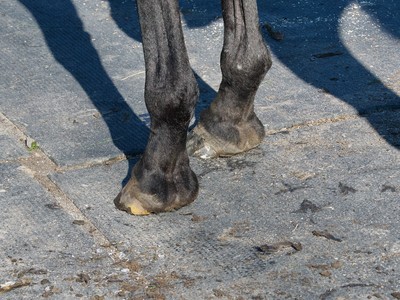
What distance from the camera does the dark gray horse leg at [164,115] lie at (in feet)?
10.6

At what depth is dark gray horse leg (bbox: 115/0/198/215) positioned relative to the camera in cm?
323

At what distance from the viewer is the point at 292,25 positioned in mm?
5289

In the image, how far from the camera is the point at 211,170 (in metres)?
3.70

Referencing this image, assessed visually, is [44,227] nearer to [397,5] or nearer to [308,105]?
[308,105]

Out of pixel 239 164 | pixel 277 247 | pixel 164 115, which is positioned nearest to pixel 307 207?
pixel 277 247

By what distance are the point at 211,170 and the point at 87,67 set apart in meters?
1.30

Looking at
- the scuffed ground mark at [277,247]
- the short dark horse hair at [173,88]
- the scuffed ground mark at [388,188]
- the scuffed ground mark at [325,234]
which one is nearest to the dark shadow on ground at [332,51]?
the scuffed ground mark at [388,188]

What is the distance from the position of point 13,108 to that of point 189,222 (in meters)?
1.31

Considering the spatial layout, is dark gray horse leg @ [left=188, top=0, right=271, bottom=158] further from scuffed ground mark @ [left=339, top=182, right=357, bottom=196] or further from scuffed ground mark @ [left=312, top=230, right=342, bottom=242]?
scuffed ground mark @ [left=312, top=230, right=342, bottom=242]

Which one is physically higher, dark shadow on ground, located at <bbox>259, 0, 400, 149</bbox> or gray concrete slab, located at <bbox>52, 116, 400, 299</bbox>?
gray concrete slab, located at <bbox>52, 116, 400, 299</bbox>

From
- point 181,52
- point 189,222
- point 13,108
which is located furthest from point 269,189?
point 13,108

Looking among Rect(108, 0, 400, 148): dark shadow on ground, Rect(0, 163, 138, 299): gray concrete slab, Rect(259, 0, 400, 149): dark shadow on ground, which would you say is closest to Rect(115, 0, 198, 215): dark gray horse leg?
Rect(0, 163, 138, 299): gray concrete slab

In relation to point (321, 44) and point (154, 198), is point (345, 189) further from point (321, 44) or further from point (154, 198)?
point (321, 44)

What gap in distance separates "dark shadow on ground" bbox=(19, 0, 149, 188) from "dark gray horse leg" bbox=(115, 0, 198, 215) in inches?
11.0
